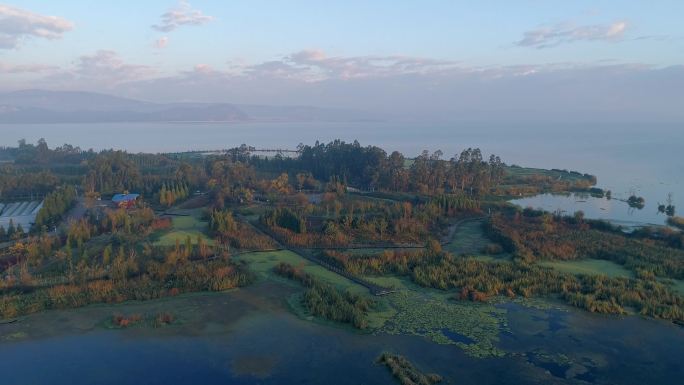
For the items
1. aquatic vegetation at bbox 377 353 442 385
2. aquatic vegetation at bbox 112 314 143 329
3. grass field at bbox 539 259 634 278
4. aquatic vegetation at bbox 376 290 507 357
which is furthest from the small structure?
grass field at bbox 539 259 634 278

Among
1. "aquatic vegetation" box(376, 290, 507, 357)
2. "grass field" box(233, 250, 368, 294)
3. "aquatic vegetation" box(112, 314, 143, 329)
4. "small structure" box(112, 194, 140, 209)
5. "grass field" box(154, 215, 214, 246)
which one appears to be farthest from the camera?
"small structure" box(112, 194, 140, 209)

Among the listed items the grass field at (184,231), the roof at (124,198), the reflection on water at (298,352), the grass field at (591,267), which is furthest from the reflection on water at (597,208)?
the roof at (124,198)

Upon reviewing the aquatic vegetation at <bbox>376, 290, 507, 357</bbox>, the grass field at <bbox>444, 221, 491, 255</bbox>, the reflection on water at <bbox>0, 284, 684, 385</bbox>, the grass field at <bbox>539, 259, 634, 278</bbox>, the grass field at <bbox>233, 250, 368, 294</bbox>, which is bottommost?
the reflection on water at <bbox>0, 284, 684, 385</bbox>

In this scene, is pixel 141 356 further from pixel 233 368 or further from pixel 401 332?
pixel 401 332

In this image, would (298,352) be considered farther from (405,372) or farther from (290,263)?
(290,263)

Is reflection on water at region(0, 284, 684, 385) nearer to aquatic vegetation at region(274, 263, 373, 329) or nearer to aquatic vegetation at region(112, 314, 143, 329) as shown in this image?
aquatic vegetation at region(112, 314, 143, 329)

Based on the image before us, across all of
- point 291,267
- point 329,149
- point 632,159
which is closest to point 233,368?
point 291,267

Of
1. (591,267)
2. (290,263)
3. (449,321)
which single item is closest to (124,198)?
(290,263)
